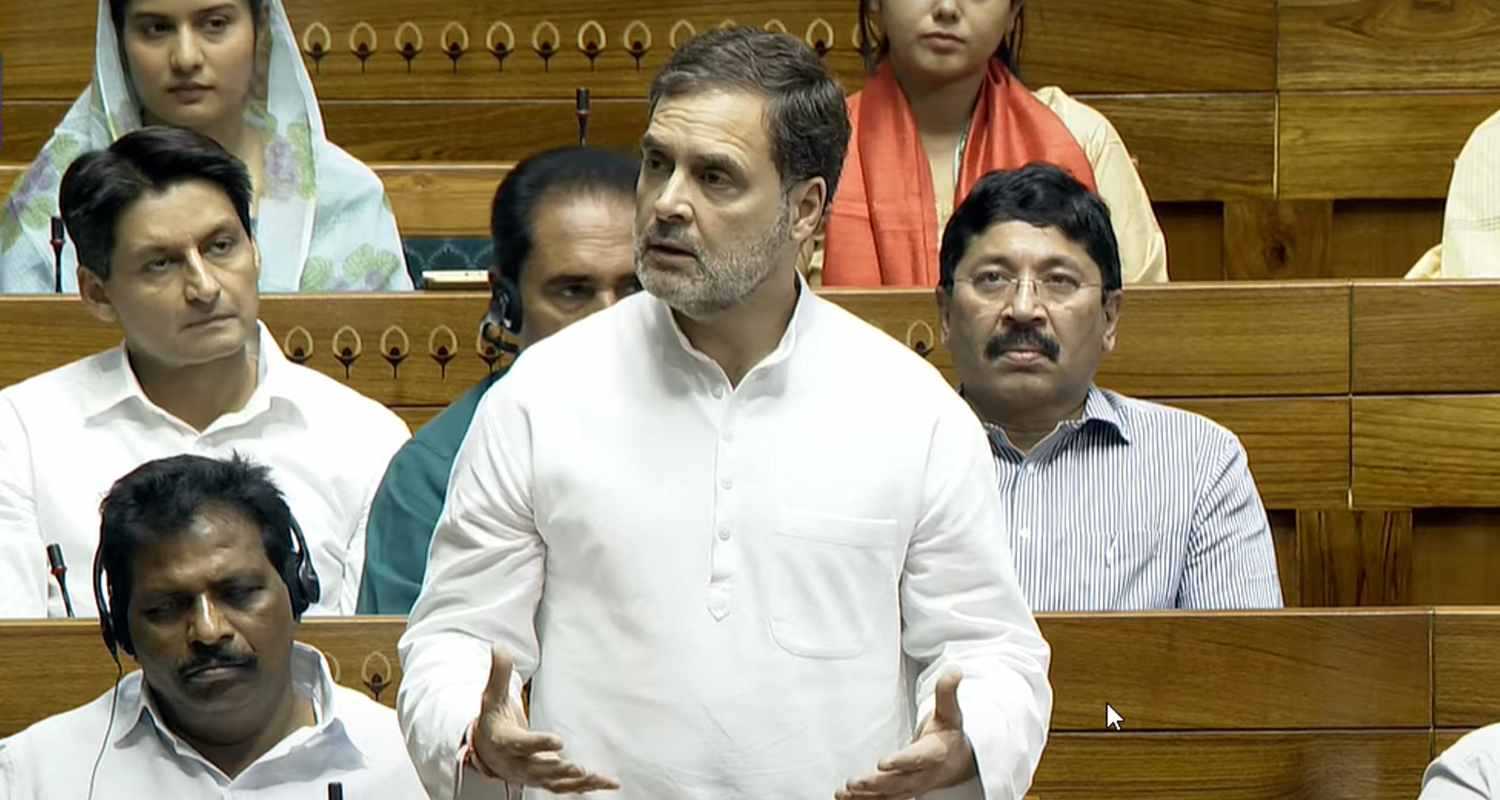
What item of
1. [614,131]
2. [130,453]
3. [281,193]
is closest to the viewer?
[130,453]

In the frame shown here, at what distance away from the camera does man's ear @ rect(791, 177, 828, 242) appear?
1.40 m

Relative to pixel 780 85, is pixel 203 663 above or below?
below

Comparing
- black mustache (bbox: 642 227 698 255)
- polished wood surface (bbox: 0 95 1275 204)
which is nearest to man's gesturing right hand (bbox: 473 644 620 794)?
black mustache (bbox: 642 227 698 255)

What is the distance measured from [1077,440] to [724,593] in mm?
730

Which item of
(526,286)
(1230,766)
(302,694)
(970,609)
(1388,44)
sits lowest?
(1230,766)

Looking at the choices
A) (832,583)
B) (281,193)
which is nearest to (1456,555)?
(281,193)

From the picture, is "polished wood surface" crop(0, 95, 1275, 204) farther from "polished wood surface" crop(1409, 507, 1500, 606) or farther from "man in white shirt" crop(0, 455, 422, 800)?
"man in white shirt" crop(0, 455, 422, 800)

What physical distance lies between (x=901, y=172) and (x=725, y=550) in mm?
1116

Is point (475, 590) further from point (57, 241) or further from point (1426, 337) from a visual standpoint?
point (1426, 337)

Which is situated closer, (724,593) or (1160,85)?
(724,593)

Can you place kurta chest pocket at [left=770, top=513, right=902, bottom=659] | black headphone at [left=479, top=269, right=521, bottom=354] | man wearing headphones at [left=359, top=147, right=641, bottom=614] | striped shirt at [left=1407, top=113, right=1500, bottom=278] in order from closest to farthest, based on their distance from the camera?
kurta chest pocket at [left=770, top=513, right=902, bottom=659] → man wearing headphones at [left=359, top=147, right=641, bottom=614] → black headphone at [left=479, top=269, right=521, bottom=354] → striped shirt at [left=1407, top=113, right=1500, bottom=278]

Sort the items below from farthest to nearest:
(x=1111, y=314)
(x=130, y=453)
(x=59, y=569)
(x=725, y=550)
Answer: (x=1111, y=314) < (x=130, y=453) < (x=59, y=569) < (x=725, y=550)

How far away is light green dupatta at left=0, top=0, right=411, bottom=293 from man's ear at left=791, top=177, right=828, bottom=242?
1019mm

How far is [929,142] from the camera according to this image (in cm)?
246
